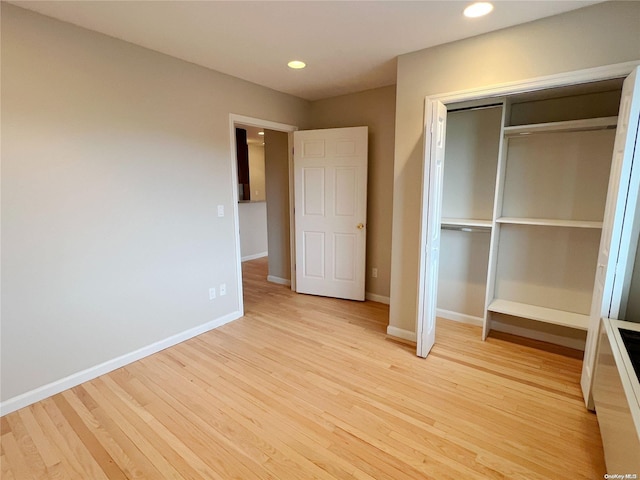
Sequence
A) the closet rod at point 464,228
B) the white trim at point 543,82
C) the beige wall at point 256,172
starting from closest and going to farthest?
the white trim at point 543,82 → the closet rod at point 464,228 → the beige wall at point 256,172

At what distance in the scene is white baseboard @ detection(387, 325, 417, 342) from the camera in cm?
294

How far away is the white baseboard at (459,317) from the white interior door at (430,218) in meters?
0.76

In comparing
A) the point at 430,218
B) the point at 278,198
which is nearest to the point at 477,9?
the point at 430,218

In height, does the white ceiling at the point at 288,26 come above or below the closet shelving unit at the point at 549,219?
above

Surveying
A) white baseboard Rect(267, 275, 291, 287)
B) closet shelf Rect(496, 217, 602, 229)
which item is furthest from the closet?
white baseboard Rect(267, 275, 291, 287)

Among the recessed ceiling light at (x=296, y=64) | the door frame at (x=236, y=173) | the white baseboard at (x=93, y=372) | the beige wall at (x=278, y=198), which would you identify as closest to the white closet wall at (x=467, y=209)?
the recessed ceiling light at (x=296, y=64)

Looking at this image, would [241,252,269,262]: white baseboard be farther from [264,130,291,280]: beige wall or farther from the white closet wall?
the white closet wall

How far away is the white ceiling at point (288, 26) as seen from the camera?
Answer: 1912mm

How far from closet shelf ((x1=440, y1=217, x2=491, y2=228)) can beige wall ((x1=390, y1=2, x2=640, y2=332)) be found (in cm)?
54

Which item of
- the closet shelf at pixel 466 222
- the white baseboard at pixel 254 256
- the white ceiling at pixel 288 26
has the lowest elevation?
the white baseboard at pixel 254 256

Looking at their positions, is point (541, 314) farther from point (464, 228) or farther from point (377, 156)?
point (377, 156)

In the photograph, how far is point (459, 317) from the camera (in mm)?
3330

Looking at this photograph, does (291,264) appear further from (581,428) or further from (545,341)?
(581,428)

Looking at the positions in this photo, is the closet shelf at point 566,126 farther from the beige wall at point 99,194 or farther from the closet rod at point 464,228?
the beige wall at point 99,194
